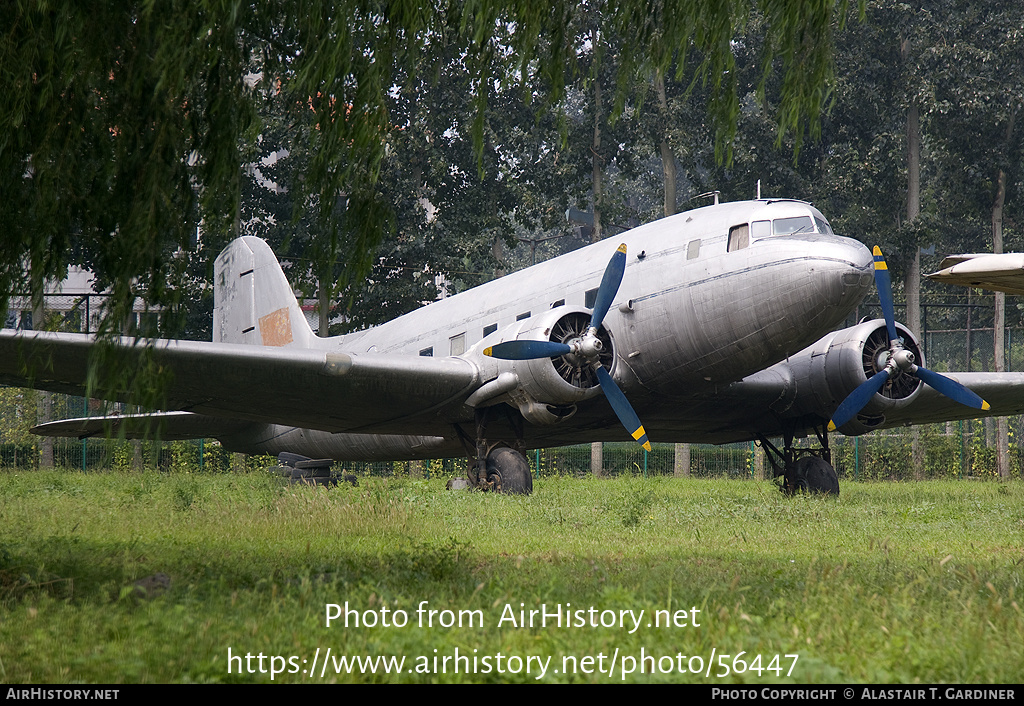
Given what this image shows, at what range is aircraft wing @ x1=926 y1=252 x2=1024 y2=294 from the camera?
903 cm

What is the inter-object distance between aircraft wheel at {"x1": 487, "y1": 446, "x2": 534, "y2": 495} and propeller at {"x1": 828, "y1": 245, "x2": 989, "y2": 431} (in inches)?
213

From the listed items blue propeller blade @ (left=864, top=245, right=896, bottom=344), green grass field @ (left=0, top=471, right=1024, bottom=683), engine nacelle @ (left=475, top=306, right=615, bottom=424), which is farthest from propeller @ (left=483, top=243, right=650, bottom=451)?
blue propeller blade @ (left=864, top=245, right=896, bottom=344)

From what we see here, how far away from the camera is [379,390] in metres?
15.4

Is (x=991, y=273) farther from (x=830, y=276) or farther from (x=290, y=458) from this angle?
(x=290, y=458)

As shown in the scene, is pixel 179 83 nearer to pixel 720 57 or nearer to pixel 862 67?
pixel 720 57

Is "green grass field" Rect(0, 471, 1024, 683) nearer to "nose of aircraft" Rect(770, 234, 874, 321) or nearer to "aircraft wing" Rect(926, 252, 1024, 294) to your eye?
"aircraft wing" Rect(926, 252, 1024, 294)

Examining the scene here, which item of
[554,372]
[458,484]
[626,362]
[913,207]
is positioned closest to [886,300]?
[626,362]

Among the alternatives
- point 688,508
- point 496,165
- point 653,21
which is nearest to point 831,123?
point 496,165

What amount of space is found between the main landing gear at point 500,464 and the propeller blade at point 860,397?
5.50 m

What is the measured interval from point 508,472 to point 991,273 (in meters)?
8.59

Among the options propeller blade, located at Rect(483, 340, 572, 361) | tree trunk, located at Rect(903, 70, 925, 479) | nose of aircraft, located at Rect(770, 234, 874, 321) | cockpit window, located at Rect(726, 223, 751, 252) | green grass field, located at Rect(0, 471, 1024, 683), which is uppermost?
tree trunk, located at Rect(903, 70, 925, 479)

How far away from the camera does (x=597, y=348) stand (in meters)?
14.8

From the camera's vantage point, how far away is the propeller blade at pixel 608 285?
1496 cm

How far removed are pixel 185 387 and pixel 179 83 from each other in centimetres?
963
